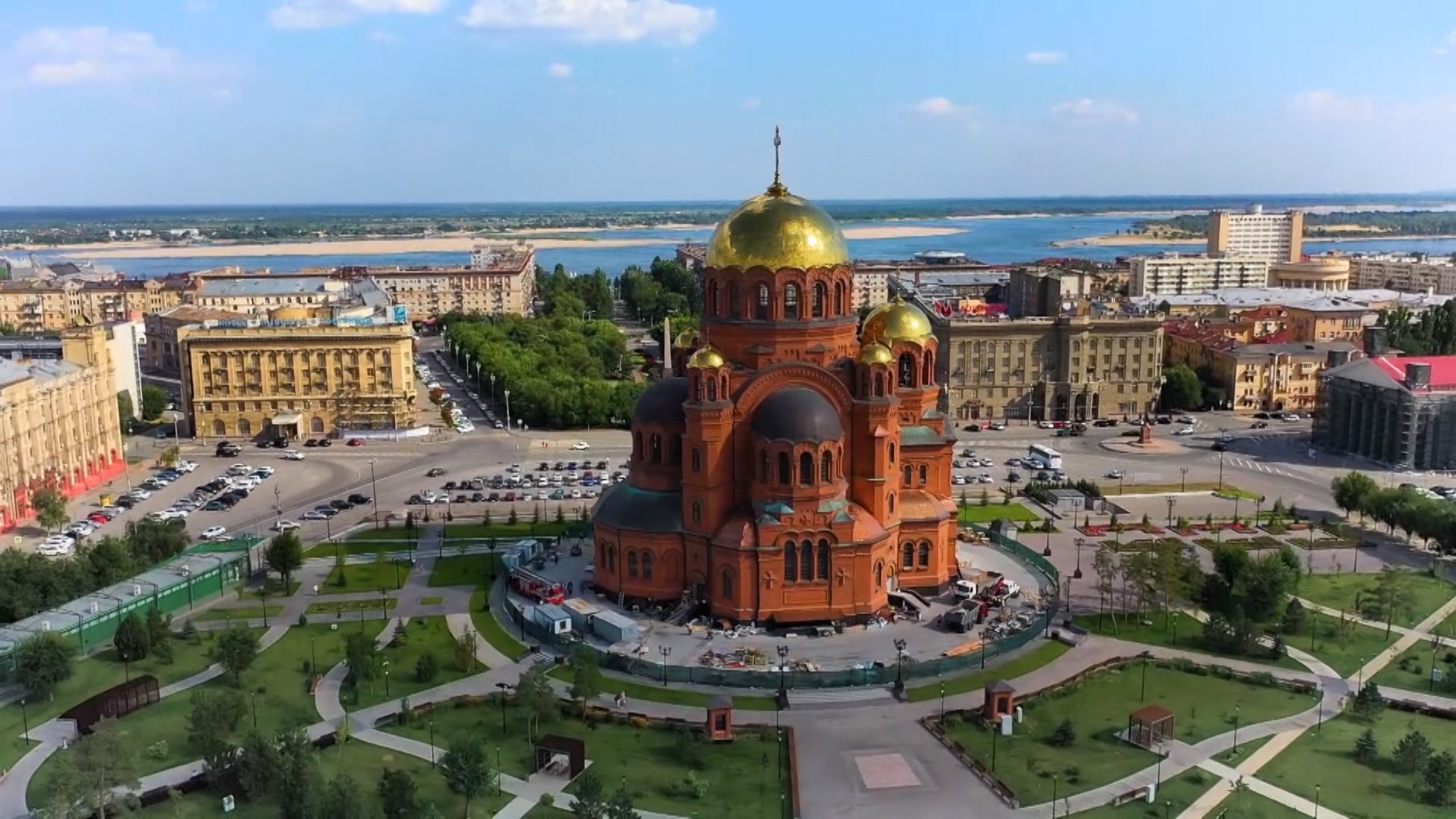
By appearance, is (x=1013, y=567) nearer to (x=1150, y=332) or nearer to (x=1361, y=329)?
(x=1150, y=332)

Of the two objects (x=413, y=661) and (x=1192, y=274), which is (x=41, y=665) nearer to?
(x=413, y=661)

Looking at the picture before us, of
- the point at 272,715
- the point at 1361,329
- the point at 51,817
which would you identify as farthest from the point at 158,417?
the point at 1361,329

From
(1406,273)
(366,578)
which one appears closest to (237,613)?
(366,578)

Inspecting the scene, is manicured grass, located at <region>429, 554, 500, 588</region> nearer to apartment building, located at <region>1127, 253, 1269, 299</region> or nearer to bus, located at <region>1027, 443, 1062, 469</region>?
bus, located at <region>1027, 443, 1062, 469</region>

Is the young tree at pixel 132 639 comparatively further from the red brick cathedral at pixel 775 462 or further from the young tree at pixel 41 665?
the red brick cathedral at pixel 775 462

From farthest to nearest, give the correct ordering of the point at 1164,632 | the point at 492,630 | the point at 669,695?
the point at 492,630
the point at 1164,632
the point at 669,695

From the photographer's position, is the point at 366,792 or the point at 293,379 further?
the point at 293,379
